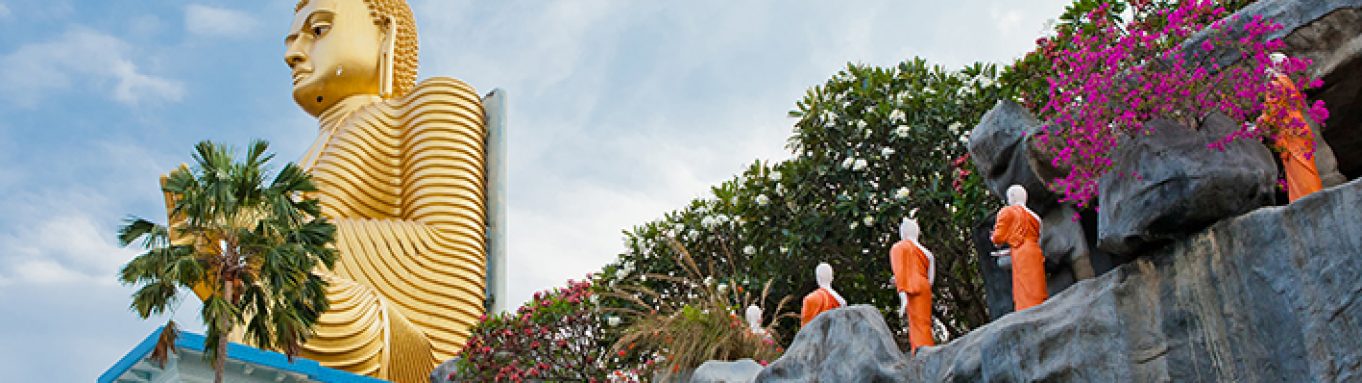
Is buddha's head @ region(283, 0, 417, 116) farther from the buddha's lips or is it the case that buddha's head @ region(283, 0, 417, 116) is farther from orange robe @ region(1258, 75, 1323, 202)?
orange robe @ region(1258, 75, 1323, 202)

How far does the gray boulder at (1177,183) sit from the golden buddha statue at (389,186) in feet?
39.6

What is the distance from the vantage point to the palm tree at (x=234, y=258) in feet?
41.8

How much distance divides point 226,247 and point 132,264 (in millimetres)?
845

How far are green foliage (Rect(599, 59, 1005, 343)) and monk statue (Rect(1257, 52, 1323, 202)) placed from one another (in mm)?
4931

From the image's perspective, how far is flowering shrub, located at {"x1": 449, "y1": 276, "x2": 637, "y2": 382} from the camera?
14047 millimetres

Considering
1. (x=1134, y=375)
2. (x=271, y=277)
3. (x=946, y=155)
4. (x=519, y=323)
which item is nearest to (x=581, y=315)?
(x=519, y=323)

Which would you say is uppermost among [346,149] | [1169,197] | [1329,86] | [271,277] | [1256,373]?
[346,149]

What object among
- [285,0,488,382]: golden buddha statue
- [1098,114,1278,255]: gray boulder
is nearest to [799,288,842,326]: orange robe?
[1098,114,1278,255]: gray boulder

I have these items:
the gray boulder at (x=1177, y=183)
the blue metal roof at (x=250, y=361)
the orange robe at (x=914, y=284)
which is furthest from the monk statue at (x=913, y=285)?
the blue metal roof at (x=250, y=361)

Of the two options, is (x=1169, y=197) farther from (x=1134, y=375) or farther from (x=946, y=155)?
(x=946, y=155)

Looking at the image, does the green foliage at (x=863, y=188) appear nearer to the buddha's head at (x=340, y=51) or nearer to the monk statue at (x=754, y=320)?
the monk statue at (x=754, y=320)

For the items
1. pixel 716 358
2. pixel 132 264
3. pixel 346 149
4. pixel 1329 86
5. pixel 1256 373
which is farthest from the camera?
pixel 346 149

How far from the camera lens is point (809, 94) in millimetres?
14617

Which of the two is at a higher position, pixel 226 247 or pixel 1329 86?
pixel 226 247
